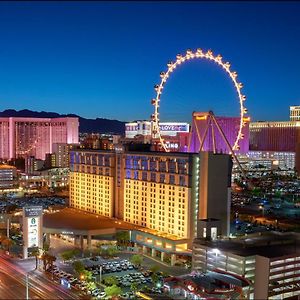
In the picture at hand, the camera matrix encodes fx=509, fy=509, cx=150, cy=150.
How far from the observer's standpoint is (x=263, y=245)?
93.3ft

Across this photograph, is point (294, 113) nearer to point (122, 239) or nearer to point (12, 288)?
point (122, 239)

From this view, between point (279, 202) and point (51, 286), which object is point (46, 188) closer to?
point (279, 202)

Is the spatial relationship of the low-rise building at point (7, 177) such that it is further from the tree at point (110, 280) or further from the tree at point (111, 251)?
the tree at point (110, 280)

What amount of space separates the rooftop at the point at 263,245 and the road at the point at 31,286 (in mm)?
8218

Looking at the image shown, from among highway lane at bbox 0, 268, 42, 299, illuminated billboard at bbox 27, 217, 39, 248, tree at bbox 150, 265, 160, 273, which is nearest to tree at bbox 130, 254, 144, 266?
tree at bbox 150, 265, 160, 273

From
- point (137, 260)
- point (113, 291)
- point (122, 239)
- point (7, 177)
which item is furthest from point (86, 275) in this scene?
point (7, 177)

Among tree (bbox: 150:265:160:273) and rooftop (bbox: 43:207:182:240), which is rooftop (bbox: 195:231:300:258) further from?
rooftop (bbox: 43:207:182:240)

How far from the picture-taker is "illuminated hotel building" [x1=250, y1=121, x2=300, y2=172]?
381ft

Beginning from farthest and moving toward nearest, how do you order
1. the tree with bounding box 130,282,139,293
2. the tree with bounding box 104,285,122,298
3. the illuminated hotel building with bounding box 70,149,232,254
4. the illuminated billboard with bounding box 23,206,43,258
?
1. the illuminated hotel building with bounding box 70,149,232,254
2. the illuminated billboard with bounding box 23,206,43,258
3. the tree with bounding box 130,282,139,293
4. the tree with bounding box 104,285,122,298

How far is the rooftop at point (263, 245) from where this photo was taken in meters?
→ 26.3

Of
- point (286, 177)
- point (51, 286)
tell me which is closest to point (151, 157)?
point (51, 286)

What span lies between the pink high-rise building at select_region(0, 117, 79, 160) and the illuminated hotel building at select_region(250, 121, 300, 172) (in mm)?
44900

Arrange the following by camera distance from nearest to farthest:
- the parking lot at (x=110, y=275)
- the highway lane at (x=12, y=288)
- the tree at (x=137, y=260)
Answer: the highway lane at (x=12, y=288) < the parking lot at (x=110, y=275) < the tree at (x=137, y=260)

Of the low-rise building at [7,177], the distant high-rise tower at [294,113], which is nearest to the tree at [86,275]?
the low-rise building at [7,177]
